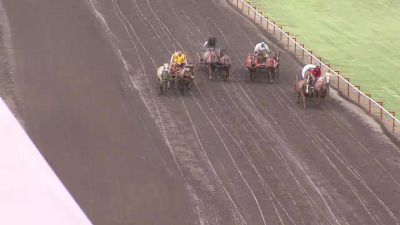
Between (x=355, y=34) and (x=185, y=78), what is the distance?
17.8 m

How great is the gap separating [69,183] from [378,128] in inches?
480

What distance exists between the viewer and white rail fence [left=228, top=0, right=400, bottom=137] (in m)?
32.0

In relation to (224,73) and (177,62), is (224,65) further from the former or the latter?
(177,62)

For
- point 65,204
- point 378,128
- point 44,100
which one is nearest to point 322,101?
point 378,128

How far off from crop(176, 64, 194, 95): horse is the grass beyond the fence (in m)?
8.04

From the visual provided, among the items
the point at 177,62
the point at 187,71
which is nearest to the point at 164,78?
the point at 187,71

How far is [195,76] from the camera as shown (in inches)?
1412

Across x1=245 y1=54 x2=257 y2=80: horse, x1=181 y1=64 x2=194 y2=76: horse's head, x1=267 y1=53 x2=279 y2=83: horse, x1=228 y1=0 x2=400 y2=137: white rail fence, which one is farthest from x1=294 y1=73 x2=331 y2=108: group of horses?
x1=181 y1=64 x2=194 y2=76: horse's head

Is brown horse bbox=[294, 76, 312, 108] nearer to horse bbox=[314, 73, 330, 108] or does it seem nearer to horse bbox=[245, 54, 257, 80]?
horse bbox=[314, 73, 330, 108]

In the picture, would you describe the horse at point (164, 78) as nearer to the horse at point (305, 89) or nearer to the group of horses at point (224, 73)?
the group of horses at point (224, 73)

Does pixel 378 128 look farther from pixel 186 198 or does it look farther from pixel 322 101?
pixel 186 198

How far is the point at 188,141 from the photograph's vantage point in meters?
28.0

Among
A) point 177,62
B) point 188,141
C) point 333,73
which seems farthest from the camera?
point 333,73

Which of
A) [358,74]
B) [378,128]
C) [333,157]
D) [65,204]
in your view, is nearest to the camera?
[65,204]
